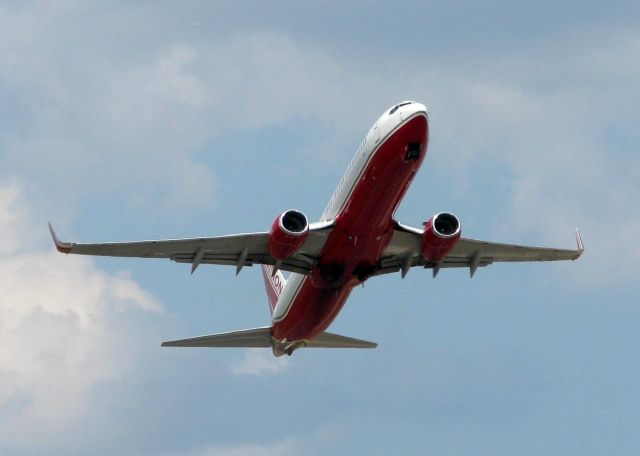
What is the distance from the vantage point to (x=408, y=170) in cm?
6856

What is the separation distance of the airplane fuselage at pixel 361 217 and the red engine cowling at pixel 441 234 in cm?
169

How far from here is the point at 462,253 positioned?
78500mm

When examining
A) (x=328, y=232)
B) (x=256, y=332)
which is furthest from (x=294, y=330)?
(x=328, y=232)

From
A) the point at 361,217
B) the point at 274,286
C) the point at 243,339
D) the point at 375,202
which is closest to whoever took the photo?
the point at 375,202

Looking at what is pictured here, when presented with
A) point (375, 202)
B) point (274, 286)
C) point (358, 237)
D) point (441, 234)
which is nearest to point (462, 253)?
point (441, 234)

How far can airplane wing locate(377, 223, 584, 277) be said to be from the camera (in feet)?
245

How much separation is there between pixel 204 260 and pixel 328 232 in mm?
6378

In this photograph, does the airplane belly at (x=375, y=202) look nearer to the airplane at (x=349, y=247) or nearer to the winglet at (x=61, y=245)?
the airplane at (x=349, y=247)

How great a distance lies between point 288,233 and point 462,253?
11.0 meters

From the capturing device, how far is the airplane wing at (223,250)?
7206 centimetres

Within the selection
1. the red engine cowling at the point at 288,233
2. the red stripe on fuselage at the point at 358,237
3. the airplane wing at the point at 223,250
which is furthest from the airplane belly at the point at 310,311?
the red engine cowling at the point at 288,233

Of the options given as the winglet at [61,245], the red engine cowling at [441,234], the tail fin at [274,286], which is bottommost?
the winglet at [61,245]

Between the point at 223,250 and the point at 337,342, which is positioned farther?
the point at 337,342

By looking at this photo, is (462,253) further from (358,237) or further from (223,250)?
(223,250)
